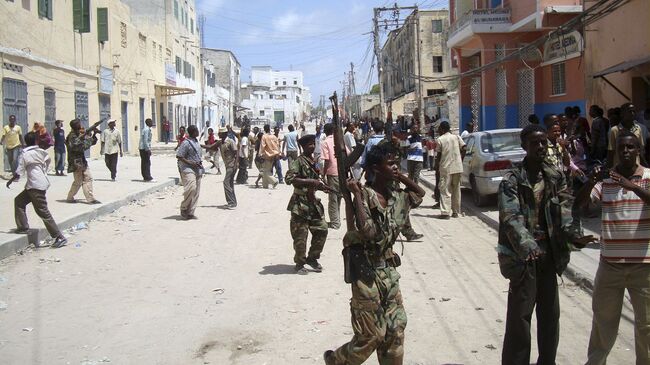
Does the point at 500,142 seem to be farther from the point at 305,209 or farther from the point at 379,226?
the point at 379,226

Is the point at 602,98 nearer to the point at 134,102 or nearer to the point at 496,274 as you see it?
the point at 496,274

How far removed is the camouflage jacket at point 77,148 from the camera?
12423 millimetres

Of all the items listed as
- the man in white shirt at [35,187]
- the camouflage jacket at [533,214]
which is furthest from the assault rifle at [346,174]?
the man in white shirt at [35,187]

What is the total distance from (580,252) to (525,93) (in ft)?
54.0

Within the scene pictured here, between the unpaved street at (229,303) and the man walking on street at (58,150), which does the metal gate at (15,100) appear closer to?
the man walking on street at (58,150)

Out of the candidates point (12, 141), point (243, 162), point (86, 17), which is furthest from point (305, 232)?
point (86, 17)

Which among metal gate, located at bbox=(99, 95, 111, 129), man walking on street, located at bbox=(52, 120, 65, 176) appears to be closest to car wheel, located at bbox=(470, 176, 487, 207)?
man walking on street, located at bbox=(52, 120, 65, 176)

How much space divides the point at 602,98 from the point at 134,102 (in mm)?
24315

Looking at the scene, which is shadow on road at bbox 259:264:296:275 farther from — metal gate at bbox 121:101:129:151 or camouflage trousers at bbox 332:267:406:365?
metal gate at bbox 121:101:129:151

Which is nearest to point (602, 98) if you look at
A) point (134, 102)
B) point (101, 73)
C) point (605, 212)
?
point (605, 212)

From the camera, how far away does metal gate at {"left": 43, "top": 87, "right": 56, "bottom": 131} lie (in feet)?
68.0

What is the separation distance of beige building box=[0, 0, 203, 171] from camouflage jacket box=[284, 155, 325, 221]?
13.6m

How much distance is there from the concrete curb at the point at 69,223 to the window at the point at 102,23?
12.1 metres

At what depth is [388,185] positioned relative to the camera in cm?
374
